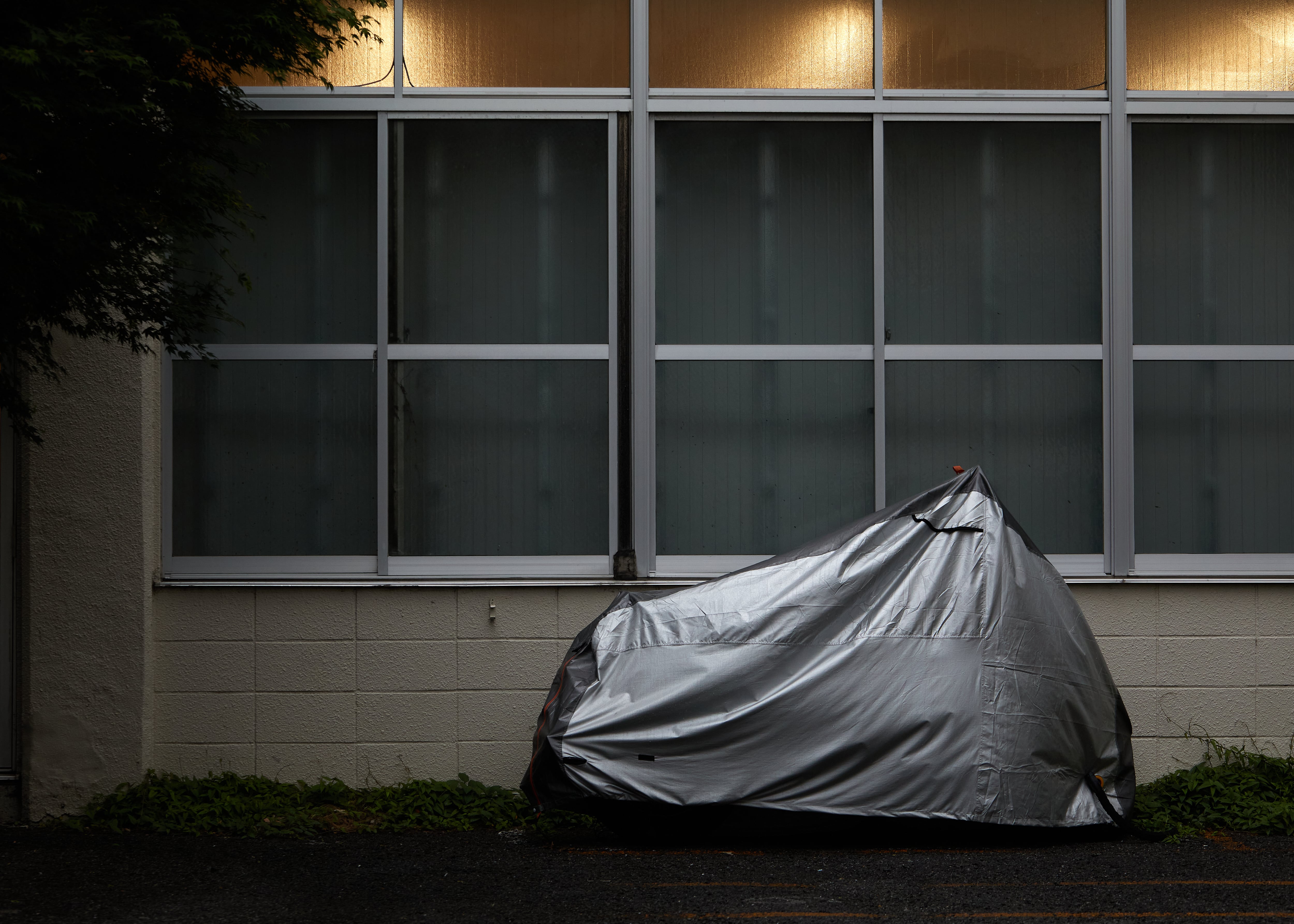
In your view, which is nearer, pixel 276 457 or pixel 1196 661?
pixel 1196 661

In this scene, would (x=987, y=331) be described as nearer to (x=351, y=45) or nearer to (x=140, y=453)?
(x=351, y=45)

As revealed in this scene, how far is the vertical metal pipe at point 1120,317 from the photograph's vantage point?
6250 mm

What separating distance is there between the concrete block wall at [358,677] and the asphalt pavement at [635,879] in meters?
0.60

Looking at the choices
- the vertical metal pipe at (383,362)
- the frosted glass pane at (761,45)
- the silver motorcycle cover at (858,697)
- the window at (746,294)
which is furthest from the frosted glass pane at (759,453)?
the frosted glass pane at (761,45)

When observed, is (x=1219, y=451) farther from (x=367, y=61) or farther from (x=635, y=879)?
(x=367, y=61)

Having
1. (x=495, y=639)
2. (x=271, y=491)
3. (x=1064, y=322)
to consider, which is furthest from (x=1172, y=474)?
(x=271, y=491)

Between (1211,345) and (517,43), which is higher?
(517,43)

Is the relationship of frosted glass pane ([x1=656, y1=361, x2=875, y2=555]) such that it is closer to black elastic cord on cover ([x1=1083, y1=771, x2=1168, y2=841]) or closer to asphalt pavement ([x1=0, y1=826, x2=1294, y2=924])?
asphalt pavement ([x1=0, y1=826, x2=1294, y2=924])

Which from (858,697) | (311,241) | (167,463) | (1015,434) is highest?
(311,241)

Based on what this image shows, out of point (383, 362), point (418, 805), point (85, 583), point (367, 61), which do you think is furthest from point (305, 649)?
point (367, 61)

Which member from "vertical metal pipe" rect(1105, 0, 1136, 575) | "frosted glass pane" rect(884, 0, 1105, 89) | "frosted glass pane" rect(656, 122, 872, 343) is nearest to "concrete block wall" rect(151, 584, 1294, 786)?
"vertical metal pipe" rect(1105, 0, 1136, 575)

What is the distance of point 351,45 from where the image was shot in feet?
20.6

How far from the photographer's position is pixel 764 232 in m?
6.38

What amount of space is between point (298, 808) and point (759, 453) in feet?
10.0
